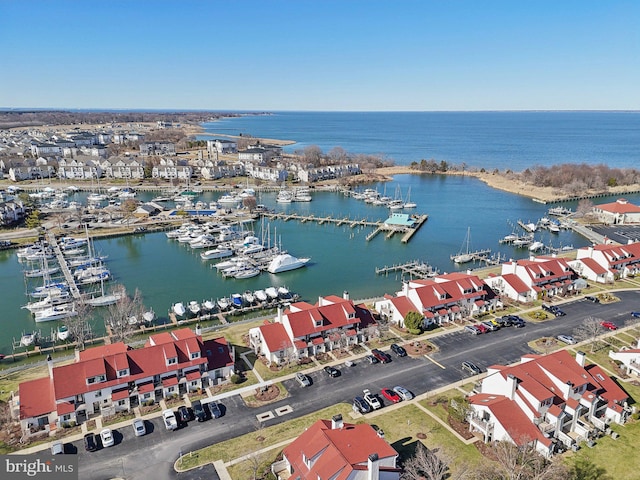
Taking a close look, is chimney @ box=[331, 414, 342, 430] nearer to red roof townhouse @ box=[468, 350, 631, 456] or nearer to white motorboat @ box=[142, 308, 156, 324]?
red roof townhouse @ box=[468, 350, 631, 456]

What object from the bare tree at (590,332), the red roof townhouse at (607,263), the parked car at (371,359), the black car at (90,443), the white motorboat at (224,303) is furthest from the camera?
the red roof townhouse at (607,263)

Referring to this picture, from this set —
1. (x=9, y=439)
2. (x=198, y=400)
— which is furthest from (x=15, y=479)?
(x=198, y=400)

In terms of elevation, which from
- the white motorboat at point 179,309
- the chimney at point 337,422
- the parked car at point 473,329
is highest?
the chimney at point 337,422

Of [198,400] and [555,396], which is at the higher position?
[555,396]

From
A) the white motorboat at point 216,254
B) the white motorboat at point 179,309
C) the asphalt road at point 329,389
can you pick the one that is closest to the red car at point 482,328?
the asphalt road at point 329,389

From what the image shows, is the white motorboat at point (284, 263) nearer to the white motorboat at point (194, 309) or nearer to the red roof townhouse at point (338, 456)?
the white motorboat at point (194, 309)

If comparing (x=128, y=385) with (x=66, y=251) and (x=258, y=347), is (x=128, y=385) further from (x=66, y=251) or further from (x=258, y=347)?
(x=66, y=251)

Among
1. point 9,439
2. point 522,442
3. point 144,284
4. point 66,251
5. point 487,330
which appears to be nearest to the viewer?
point 522,442
